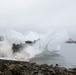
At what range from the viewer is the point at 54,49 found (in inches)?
2795

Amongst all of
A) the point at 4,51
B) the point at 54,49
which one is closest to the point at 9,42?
the point at 4,51

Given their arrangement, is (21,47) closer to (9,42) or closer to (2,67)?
(9,42)

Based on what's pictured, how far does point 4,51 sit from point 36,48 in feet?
44.5

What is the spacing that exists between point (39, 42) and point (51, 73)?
42909 millimetres

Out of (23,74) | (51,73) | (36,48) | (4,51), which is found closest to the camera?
(23,74)

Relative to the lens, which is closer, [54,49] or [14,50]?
[14,50]

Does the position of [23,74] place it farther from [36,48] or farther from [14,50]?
[36,48]

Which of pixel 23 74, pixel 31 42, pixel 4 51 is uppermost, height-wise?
pixel 31 42

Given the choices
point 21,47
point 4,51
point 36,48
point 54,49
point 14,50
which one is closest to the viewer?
point 4,51

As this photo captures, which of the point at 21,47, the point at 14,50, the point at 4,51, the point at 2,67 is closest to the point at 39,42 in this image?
the point at 21,47

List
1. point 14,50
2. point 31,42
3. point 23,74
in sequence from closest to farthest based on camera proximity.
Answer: point 23,74 → point 14,50 → point 31,42

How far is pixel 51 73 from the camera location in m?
18.7

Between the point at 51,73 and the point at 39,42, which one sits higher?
the point at 39,42

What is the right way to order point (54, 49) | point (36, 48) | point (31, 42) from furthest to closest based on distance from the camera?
point (54, 49), point (31, 42), point (36, 48)
